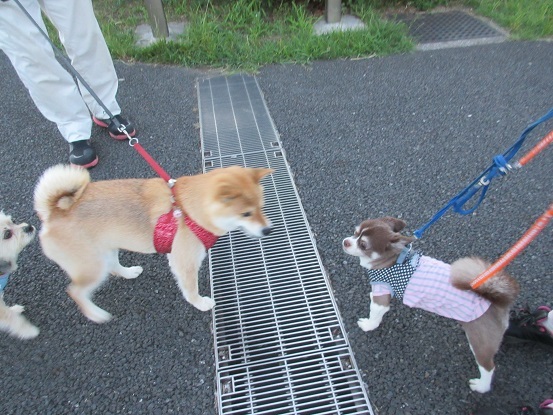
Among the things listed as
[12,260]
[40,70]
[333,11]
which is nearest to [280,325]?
[12,260]

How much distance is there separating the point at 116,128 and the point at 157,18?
7.53 ft

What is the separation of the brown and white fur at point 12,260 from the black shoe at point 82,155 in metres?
1.33

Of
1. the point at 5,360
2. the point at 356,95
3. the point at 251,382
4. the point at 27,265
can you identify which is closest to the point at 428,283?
the point at 251,382

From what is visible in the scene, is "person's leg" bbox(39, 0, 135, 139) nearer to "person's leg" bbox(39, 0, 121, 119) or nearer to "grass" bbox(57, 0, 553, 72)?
"person's leg" bbox(39, 0, 121, 119)

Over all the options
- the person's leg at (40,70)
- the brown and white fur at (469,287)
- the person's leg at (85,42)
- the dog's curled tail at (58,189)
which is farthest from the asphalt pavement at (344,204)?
the dog's curled tail at (58,189)

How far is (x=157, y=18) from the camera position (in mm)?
5191

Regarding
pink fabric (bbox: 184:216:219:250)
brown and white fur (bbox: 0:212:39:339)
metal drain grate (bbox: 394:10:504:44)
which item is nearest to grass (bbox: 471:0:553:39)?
metal drain grate (bbox: 394:10:504:44)

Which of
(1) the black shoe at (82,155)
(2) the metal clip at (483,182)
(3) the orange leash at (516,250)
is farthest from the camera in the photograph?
(1) the black shoe at (82,155)

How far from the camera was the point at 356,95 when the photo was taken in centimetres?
439

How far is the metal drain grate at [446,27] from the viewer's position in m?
5.37

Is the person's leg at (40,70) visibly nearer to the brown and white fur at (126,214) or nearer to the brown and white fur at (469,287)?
the brown and white fur at (126,214)

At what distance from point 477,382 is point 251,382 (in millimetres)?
1223

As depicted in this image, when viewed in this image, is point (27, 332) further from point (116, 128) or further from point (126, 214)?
point (116, 128)

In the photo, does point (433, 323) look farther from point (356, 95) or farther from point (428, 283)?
point (356, 95)
